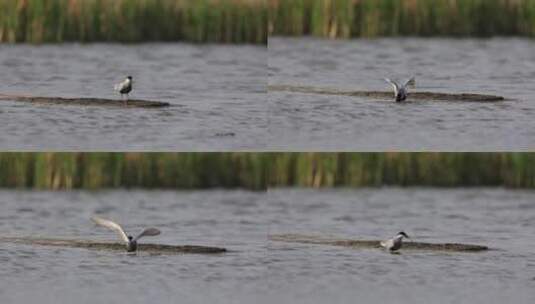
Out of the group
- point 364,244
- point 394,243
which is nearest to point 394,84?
point 394,243

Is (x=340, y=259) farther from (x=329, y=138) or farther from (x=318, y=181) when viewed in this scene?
(x=318, y=181)

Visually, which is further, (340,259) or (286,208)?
(286,208)

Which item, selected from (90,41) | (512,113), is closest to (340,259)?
(512,113)

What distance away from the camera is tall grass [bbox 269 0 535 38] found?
1691 cm

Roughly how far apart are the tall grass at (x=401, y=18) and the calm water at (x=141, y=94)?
384 millimetres

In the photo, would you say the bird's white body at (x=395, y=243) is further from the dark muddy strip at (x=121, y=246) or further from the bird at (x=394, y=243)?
the dark muddy strip at (x=121, y=246)

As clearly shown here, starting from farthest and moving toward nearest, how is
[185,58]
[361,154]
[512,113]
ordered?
[361,154] → [185,58] → [512,113]

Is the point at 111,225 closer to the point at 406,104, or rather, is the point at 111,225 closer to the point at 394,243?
the point at 394,243

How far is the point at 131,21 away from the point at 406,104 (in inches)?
102

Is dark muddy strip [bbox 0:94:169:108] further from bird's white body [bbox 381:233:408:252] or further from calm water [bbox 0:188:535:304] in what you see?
bird's white body [bbox 381:233:408:252]

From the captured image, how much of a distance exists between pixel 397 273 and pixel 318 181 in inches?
128

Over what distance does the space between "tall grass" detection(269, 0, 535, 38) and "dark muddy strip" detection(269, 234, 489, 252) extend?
1505mm

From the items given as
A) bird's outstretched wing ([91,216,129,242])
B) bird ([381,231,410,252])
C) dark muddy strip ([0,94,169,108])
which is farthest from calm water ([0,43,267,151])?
bird ([381,231,410,252])

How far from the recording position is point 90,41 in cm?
1750
